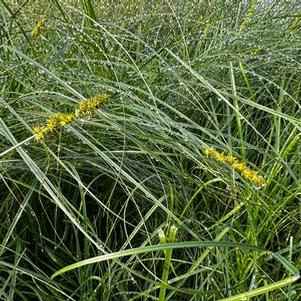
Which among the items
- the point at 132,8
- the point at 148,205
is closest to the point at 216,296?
the point at 148,205

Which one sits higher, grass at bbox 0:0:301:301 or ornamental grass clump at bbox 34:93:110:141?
ornamental grass clump at bbox 34:93:110:141

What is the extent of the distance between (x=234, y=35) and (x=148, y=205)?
545 mm

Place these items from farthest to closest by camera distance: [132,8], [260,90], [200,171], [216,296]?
[132,8] → [260,90] → [200,171] → [216,296]

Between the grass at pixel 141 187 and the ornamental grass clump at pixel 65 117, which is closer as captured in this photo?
the ornamental grass clump at pixel 65 117

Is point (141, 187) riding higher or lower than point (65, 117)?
lower

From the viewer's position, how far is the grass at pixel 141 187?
859 millimetres

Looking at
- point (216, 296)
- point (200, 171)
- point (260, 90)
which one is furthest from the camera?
point (260, 90)

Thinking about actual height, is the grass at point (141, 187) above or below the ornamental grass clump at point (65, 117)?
below

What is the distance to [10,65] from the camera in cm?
115

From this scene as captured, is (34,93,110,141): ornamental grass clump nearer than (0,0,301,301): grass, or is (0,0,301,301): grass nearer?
(34,93,110,141): ornamental grass clump

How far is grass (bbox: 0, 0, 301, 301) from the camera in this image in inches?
33.8

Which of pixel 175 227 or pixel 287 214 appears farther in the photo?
pixel 287 214

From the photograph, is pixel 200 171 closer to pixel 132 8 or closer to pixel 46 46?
pixel 46 46

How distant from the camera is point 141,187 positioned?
2.52 feet
